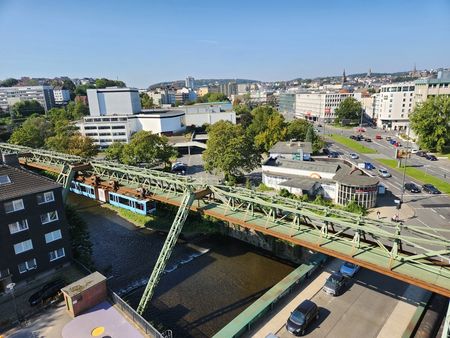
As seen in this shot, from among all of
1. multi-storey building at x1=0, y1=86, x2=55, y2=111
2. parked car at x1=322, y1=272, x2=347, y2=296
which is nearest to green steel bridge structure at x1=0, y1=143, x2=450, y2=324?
parked car at x1=322, y1=272, x2=347, y2=296

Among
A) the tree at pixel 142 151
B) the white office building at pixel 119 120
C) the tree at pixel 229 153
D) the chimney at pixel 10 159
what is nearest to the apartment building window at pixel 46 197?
the chimney at pixel 10 159

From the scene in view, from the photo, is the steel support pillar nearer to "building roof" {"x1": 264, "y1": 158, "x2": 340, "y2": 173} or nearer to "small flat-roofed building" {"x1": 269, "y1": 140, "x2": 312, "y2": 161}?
"building roof" {"x1": 264, "y1": 158, "x2": 340, "y2": 173}

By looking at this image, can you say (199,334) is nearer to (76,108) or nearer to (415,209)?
(415,209)

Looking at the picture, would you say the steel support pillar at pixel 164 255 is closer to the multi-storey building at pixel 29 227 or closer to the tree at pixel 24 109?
the multi-storey building at pixel 29 227

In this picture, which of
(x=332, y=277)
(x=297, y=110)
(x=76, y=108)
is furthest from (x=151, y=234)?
(x=297, y=110)

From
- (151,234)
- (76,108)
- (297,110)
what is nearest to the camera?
(151,234)
